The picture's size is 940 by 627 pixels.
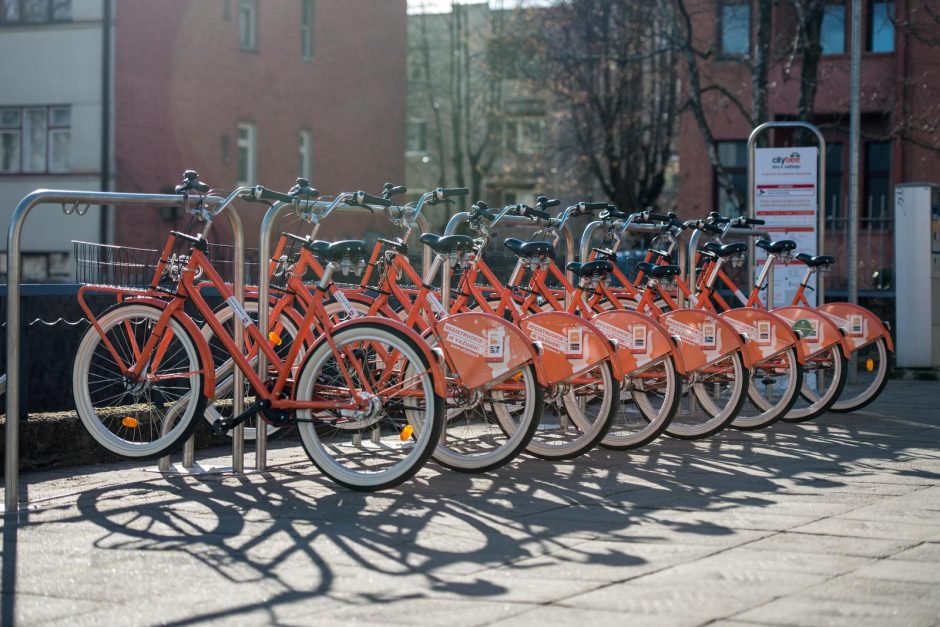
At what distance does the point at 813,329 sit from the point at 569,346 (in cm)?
295

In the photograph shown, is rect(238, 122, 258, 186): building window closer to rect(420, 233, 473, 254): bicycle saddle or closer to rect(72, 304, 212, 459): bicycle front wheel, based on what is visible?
rect(72, 304, 212, 459): bicycle front wheel

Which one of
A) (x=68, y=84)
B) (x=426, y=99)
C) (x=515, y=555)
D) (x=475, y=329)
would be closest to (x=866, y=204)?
(x=68, y=84)

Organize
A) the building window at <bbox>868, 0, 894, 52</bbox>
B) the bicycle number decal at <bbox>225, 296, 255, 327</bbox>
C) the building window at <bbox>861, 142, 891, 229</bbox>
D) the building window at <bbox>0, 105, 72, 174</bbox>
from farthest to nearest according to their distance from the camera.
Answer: the building window at <bbox>0, 105, 72, 174</bbox>, the building window at <bbox>861, 142, 891, 229</bbox>, the building window at <bbox>868, 0, 894, 52</bbox>, the bicycle number decal at <bbox>225, 296, 255, 327</bbox>

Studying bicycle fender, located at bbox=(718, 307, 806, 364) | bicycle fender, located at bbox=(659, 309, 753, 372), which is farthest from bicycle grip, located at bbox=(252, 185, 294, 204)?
bicycle fender, located at bbox=(718, 307, 806, 364)

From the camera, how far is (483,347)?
709 centimetres

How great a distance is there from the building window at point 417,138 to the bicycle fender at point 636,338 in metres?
52.0

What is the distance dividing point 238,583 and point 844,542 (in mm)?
2193

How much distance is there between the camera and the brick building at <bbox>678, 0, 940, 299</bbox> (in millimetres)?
26719

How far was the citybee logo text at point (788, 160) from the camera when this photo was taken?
12875 millimetres

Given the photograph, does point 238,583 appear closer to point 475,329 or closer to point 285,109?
point 475,329

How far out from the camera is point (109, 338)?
732cm

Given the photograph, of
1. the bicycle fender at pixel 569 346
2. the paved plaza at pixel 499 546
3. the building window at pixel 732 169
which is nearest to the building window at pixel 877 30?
the building window at pixel 732 169

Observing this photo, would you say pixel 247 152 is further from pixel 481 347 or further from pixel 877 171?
pixel 481 347

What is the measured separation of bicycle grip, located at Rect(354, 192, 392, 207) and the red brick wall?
66.7 ft
